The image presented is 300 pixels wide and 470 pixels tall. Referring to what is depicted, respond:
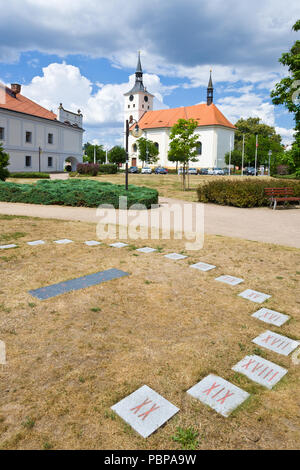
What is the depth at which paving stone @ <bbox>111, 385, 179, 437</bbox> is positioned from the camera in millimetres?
2180

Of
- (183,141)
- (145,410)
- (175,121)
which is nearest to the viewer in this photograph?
(145,410)

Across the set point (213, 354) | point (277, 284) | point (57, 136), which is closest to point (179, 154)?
point (277, 284)

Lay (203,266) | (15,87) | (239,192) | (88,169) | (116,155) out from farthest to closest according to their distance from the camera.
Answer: (116,155)
(15,87)
(88,169)
(239,192)
(203,266)

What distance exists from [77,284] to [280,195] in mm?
13054

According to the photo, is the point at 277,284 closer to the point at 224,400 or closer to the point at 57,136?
the point at 224,400

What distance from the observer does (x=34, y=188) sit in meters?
14.0

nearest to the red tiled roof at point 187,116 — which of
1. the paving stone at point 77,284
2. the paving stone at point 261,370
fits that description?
the paving stone at point 77,284

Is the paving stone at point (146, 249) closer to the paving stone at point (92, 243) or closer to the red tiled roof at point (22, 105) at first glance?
the paving stone at point (92, 243)

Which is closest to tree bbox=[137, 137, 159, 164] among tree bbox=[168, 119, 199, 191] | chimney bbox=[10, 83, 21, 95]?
chimney bbox=[10, 83, 21, 95]

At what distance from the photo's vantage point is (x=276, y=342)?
324cm

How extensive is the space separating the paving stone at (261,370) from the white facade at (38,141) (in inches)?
1492

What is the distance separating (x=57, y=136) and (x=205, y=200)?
119 ft

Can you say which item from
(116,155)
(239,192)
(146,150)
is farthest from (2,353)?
(116,155)

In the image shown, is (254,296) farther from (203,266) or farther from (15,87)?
(15,87)
